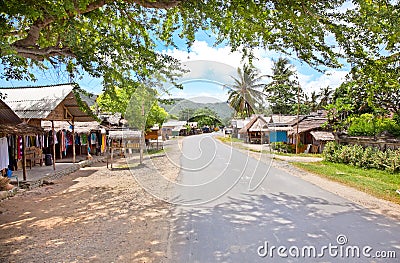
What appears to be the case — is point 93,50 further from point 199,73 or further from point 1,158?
point 1,158

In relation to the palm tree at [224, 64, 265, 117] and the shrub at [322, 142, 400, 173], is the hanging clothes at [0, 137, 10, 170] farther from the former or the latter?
the shrub at [322, 142, 400, 173]

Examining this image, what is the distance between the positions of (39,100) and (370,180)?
1471 cm

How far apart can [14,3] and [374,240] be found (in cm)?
710

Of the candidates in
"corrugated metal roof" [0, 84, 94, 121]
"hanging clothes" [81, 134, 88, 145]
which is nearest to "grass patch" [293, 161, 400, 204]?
"corrugated metal roof" [0, 84, 94, 121]

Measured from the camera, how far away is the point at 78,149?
2338cm

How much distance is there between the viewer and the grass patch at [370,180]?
9203mm

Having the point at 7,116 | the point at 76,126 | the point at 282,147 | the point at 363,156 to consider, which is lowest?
the point at 282,147

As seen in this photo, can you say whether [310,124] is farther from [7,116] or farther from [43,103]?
[7,116]

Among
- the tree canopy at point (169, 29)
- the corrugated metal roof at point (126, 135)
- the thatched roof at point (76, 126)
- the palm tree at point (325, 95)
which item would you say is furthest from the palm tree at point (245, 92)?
the palm tree at point (325, 95)

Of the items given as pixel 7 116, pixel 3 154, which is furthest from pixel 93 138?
pixel 3 154

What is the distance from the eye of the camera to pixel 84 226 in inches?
246

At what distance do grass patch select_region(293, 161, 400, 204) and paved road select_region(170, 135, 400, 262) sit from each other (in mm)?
1566

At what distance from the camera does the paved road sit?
4539mm

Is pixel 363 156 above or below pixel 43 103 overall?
below
